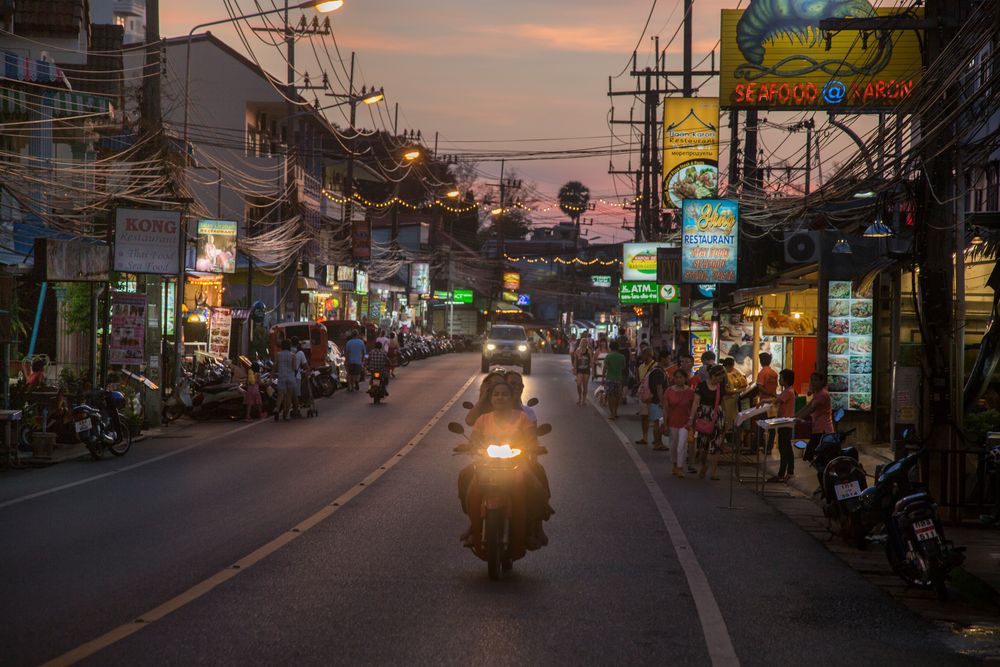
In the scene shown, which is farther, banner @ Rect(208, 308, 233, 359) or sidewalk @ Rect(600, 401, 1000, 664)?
banner @ Rect(208, 308, 233, 359)

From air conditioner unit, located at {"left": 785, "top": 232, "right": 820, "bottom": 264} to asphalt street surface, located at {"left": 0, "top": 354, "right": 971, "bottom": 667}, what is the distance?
8417 mm

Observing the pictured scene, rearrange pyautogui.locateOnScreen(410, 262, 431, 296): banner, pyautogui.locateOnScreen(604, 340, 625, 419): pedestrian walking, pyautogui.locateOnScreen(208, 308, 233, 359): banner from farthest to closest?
pyautogui.locateOnScreen(410, 262, 431, 296): banner < pyautogui.locateOnScreen(208, 308, 233, 359): banner < pyautogui.locateOnScreen(604, 340, 625, 419): pedestrian walking

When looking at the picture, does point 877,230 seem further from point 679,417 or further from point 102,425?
point 102,425

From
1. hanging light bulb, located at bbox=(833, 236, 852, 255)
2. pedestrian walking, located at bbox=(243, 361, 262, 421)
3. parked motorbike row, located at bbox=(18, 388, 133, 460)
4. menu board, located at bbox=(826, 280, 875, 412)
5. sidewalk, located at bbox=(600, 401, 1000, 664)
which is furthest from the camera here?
pedestrian walking, located at bbox=(243, 361, 262, 421)

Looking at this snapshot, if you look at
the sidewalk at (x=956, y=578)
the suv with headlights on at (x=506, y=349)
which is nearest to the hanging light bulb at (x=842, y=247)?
the sidewalk at (x=956, y=578)

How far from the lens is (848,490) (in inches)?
453

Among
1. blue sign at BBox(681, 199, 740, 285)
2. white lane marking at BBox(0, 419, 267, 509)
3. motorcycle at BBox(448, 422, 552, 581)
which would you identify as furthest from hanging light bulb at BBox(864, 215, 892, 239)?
white lane marking at BBox(0, 419, 267, 509)

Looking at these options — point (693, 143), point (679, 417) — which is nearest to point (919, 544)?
point (679, 417)

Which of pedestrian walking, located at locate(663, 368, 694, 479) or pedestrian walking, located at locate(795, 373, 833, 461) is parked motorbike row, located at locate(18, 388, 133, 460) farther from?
pedestrian walking, located at locate(795, 373, 833, 461)

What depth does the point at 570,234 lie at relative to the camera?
427 ft

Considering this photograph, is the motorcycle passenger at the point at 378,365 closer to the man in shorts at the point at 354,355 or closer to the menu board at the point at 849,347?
the man in shorts at the point at 354,355

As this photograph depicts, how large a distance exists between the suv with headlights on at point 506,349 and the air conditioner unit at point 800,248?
1048 inches

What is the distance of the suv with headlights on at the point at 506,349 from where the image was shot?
5053 centimetres

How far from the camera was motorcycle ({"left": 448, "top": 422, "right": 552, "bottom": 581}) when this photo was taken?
946 centimetres
